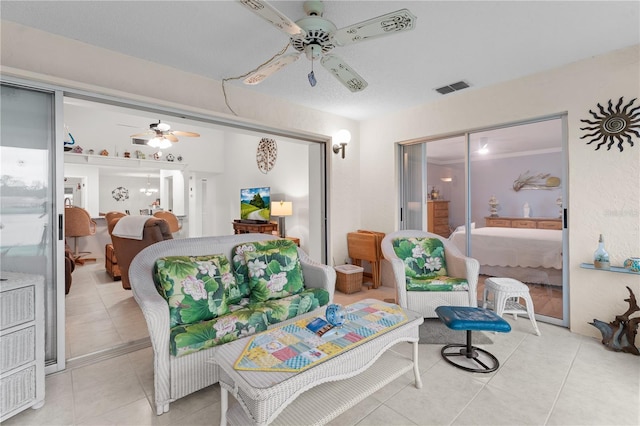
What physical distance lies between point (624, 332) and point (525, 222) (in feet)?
4.07

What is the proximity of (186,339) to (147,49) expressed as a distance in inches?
89.8

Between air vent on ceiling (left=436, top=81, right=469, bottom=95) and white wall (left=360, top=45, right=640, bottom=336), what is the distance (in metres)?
0.28

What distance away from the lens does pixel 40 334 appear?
6.00 feet

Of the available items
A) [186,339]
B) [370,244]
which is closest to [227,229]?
[370,244]

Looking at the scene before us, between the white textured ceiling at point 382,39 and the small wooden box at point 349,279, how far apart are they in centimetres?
232

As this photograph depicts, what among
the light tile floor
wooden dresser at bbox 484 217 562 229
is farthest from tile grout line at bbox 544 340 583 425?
wooden dresser at bbox 484 217 562 229

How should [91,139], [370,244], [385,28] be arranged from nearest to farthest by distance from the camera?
1. [385,28]
2. [370,244]
3. [91,139]

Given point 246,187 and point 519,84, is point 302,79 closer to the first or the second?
point 519,84

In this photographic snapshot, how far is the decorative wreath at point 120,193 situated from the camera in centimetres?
869

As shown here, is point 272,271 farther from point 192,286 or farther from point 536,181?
point 536,181

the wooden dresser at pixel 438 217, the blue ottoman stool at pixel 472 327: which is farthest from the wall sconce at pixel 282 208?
the blue ottoman stool at pixel 472 327

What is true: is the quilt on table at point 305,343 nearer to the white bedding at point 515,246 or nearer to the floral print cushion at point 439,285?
the floral print cushion at point 439,285

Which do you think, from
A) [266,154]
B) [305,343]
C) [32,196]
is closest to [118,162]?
→ [266,154]

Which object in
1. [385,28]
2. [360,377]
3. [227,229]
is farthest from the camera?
[227,229]
